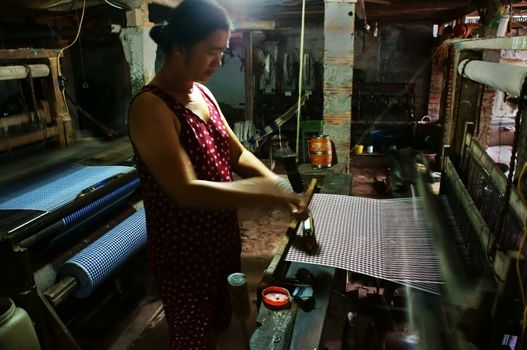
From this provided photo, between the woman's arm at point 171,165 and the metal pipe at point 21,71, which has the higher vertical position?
the metal pipe at point 21,71

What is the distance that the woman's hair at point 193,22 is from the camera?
5.37ft

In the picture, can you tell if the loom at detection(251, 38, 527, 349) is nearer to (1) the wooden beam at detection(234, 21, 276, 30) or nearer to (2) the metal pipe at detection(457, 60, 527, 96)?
(2) the metal pipe at detection(457, 60, 527, 96)

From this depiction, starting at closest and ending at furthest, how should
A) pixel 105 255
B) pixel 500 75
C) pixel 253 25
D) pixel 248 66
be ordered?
pixel 500 75
pixel 105 255
pixel 253 25
pixel 248 66

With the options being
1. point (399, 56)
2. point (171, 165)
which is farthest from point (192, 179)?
point (399, 56)

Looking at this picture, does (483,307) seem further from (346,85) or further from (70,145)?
(70,145)

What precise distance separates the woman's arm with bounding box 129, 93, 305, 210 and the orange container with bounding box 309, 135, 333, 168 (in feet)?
8.67

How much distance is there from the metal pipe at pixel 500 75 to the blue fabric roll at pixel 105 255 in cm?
302

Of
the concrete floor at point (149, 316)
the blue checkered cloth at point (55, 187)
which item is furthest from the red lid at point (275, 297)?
the blue checkered cloth at point (55, 187)

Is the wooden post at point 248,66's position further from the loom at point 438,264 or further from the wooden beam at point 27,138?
the loom at point 438,264

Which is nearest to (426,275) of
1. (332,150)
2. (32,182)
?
(332,150)

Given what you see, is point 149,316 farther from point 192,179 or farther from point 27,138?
point 192,179

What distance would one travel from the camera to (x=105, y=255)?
338 cm

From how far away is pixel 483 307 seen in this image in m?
1.69

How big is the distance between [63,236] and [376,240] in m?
2.58
